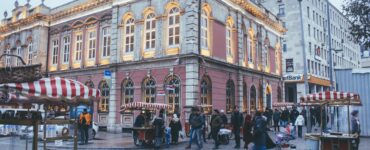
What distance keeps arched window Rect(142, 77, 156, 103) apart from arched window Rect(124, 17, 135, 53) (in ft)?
9.61

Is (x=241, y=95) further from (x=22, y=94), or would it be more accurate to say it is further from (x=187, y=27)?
(x=22, y=94)

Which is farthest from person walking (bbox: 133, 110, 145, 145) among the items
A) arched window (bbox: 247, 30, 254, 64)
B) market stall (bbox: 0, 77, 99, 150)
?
arched window (bbox: 247, 30, 254, 64)

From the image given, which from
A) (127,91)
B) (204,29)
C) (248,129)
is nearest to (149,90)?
(127,91)

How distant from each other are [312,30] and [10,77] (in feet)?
159

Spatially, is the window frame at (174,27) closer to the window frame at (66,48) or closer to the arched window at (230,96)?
the arched window at (230,96)

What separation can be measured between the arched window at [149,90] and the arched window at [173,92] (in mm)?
1260

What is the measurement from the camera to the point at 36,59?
33.0 metres

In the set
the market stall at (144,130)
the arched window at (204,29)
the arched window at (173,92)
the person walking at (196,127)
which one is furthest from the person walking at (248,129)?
the arched window at (204,29)

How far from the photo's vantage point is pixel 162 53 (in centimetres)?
2441

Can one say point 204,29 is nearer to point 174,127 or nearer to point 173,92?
point 173,92

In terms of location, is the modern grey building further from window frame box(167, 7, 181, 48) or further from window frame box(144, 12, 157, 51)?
window frame box(144, 12, 157, 51)

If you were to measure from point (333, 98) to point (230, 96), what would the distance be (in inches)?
590

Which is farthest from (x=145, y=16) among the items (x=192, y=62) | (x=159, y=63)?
(x=192, y=62)

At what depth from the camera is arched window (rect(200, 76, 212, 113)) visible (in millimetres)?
23852
